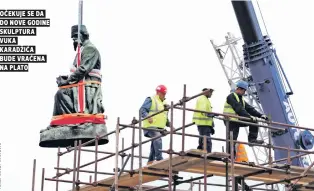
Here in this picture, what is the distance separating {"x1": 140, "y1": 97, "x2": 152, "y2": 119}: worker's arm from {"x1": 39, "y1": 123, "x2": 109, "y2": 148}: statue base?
7.93ft

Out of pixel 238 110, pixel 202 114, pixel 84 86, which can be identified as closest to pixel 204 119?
pixel 202 114

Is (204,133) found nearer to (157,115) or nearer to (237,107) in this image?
(237,107)

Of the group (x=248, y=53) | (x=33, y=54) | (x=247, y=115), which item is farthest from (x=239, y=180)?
(x=248, y=53)

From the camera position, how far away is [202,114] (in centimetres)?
2423

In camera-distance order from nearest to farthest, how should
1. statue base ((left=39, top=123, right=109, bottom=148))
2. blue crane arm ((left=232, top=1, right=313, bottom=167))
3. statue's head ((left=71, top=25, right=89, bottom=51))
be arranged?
statue base ((left=39, top=123, right=109, bottom=148)) < statue's head ((left=71, top=25, right=89, bottom=51)) < blue crane arm ((left=232, top=1, right=313, bottom=167))

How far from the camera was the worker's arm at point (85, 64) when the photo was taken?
90.2 feet

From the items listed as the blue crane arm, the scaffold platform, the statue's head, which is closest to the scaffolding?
the scaffold platform

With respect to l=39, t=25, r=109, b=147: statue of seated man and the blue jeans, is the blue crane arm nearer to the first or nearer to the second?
l=39, t=25, r=109, b=147: statue of seated man

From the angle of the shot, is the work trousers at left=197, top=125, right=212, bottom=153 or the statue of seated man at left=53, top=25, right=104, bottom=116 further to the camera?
the statue of seated man at left=53, top=25, right=104, bottom=116

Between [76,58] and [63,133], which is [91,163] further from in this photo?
[76,58]

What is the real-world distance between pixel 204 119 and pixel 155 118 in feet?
4.53

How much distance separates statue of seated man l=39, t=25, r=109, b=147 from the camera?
27.2 metres

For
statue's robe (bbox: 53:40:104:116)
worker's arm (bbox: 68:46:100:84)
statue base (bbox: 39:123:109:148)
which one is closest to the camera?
statue base (bbox: 39:123:109:148)

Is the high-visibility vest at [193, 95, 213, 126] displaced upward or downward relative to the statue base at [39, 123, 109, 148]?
upward
